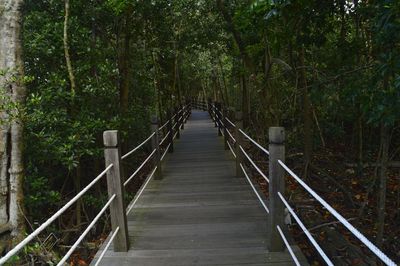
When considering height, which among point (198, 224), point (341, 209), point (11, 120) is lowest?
point (341, 209)

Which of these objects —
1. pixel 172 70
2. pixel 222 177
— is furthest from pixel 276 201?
pixel 172 70

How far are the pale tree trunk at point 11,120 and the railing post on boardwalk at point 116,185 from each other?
127cm

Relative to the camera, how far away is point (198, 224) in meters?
4.24

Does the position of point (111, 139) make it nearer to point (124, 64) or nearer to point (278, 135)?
point (278, 135)

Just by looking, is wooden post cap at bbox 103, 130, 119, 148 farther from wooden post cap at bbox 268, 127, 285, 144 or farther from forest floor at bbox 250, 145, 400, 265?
forest floor at bbox 250, 145, 400, 265

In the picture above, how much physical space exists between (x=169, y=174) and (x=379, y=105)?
15.6ft

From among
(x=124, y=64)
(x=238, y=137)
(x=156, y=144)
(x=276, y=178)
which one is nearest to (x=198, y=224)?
(x=276, y=178)

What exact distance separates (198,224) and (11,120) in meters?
2.29

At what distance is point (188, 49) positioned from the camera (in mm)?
12625

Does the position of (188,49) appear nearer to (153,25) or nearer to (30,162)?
(153,25)

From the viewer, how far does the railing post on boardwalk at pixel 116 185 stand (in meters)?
3.34

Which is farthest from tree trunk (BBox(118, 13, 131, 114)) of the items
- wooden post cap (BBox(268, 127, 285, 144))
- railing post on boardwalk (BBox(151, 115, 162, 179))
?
wooden post cap (BBox(268, 127, 285, 144))

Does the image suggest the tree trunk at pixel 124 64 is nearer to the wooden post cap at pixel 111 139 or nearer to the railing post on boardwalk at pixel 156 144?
the railing post on boardwalk at pixel 156 144

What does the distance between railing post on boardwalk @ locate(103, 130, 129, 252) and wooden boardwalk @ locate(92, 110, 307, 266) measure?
138 mm
